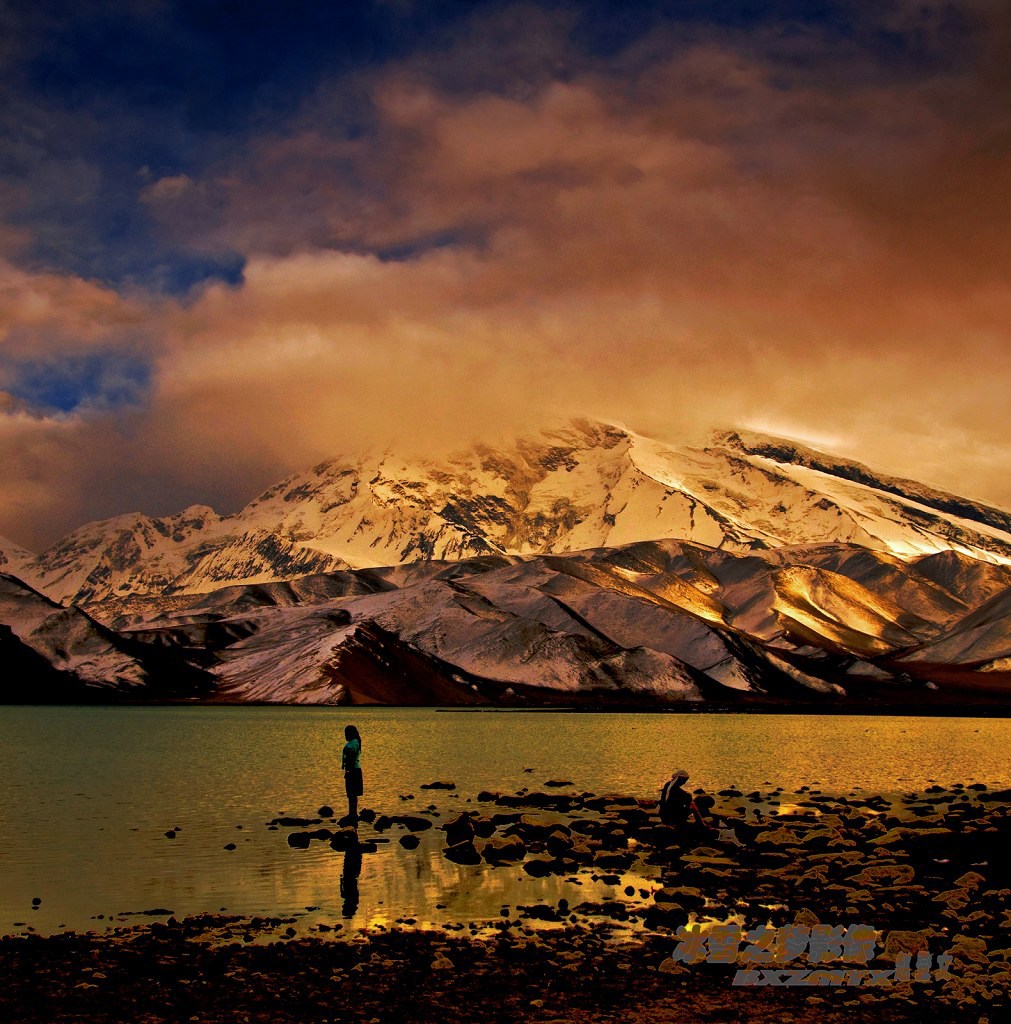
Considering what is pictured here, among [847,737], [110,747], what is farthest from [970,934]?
[847,737]

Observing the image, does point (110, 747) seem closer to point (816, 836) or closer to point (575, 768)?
point (575, 768)

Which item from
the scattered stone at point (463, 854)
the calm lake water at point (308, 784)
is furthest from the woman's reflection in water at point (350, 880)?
the scattered stone at point (463, 854)

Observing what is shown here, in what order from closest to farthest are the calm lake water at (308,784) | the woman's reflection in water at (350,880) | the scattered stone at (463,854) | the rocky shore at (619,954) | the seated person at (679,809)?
the rocky shore at (619,954) → the woman's reflection in water at (350,880) → the calm lake water at (308,784) → the scattered stone at (463,854) → the seated person at (679,809)

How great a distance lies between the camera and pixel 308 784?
3046 inches

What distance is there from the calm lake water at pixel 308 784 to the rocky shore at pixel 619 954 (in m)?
2.30

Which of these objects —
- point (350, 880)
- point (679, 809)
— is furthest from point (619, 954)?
point (679, 809)

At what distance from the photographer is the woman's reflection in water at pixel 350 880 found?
36628mm

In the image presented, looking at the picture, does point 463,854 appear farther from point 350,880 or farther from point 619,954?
point 619,954

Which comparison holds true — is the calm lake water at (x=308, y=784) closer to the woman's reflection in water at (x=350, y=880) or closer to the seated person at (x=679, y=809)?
the woman's reflection in water at (x=350, y=880)

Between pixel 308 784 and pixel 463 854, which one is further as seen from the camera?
pixel 308 784

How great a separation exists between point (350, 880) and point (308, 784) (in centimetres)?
3730

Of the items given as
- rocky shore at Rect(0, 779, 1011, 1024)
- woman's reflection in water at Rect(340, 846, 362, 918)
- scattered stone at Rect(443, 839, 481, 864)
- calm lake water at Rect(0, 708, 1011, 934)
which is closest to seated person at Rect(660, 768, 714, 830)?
rocky shore at Rect(0, 779, 1011, 1024)

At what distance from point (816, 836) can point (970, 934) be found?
17795 millimetres

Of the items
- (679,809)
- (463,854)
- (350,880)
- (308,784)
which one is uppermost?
(679,809)
